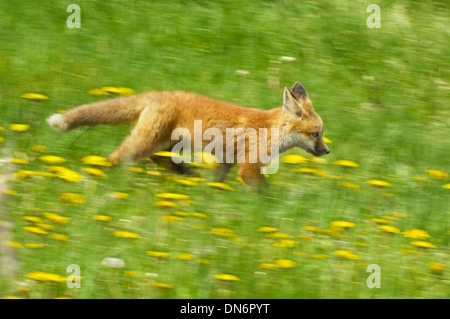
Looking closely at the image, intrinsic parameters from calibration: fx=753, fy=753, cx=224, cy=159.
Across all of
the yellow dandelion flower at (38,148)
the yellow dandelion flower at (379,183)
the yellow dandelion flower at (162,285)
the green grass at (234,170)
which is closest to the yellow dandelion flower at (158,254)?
the green grass at (234,170)

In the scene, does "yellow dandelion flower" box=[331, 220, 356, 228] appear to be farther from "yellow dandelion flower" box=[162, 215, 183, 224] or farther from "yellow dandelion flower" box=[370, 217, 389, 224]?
"yellow dandelion flower" box=[162, 215, 183, 224]

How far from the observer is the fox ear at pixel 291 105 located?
673 centimetres

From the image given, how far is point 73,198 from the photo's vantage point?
5.61 metres

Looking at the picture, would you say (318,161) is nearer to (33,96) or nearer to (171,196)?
(171,196)

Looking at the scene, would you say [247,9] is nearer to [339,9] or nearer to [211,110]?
[339,9]

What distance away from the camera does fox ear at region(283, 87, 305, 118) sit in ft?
22.1

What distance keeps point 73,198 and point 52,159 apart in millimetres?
639

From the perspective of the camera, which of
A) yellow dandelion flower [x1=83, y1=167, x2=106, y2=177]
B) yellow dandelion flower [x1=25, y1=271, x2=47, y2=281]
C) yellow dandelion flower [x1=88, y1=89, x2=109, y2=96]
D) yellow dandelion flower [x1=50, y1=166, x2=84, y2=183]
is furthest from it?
yellow dandelion flower [x1=88, y1=89, x2=109, y2=96]

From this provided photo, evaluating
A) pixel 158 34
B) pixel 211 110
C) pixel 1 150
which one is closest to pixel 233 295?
pixel 211 110

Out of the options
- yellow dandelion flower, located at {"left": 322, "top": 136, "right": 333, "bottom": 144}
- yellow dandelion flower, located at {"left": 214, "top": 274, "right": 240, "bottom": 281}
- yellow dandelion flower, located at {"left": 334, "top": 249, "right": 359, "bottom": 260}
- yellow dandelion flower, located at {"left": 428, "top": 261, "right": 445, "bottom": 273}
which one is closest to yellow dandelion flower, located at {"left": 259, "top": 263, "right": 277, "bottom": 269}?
yellow dandelion flower, located at {"left": 214, "top": 274, "right": 240, "bottom": 281}

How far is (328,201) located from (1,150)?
2.79m

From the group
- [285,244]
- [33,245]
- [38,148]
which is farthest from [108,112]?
[285,244]

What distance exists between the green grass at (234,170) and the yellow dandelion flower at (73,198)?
0.20ft

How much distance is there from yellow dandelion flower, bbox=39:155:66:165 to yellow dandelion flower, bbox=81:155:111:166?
0.62 ft
